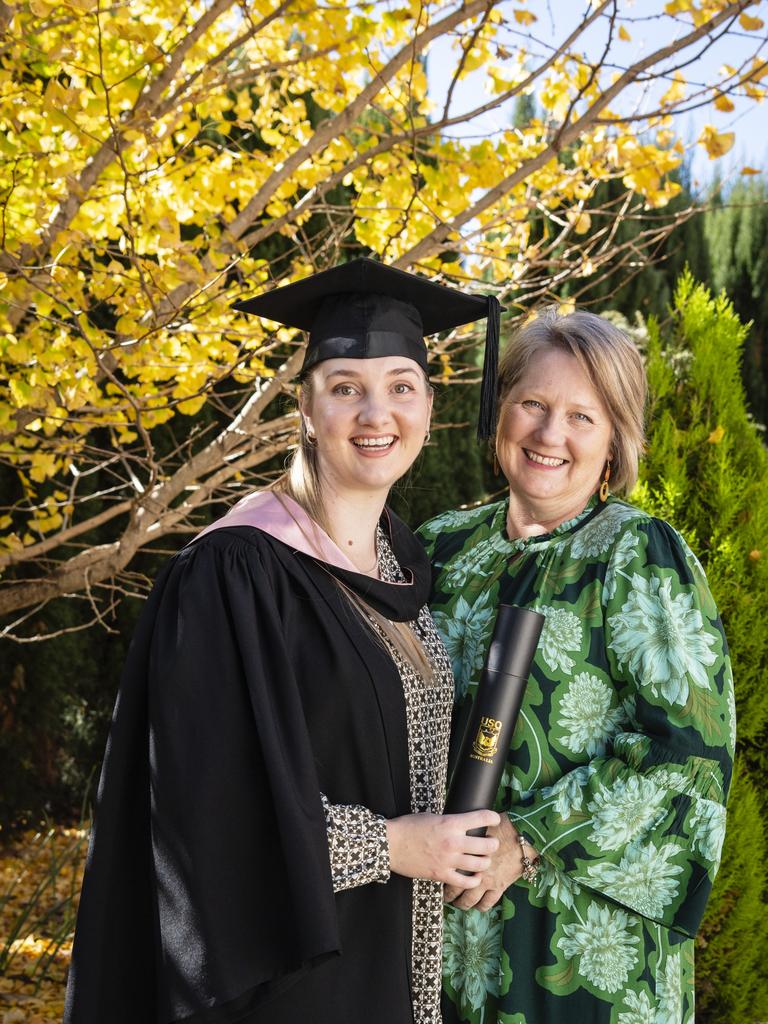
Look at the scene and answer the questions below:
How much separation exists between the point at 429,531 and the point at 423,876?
1.01 m

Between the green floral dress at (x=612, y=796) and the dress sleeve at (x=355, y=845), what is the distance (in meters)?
0.33

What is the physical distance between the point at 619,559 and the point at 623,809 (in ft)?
1.60

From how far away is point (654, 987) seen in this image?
2.09m

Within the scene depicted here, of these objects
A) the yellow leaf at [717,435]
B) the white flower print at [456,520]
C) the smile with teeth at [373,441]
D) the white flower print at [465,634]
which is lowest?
the white flower print at [465,634]

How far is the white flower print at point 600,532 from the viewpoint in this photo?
2.23 m

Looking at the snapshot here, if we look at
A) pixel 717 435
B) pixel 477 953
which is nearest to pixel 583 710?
pixel 477 953

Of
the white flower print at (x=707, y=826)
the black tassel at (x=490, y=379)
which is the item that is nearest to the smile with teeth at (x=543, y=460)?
the black tassel at (x=490, y=379)

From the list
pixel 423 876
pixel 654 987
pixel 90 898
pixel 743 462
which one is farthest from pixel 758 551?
pixel 90 898

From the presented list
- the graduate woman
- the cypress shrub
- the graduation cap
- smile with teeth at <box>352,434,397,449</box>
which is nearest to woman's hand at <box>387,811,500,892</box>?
the graduate woman

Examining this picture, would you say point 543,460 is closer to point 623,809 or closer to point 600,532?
point 600,532

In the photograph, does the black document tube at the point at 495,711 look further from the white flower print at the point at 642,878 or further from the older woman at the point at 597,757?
the white flower print at the point at 642,878

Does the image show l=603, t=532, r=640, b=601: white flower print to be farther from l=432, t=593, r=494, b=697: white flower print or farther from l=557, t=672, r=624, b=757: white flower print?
l=432, t=593, r=494, b=697: white flower print

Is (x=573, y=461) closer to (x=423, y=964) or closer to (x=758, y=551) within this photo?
(x=423, y=964)

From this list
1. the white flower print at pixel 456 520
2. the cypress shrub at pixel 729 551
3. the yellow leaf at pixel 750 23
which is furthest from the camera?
the cypress shrub at pixel 729 551
